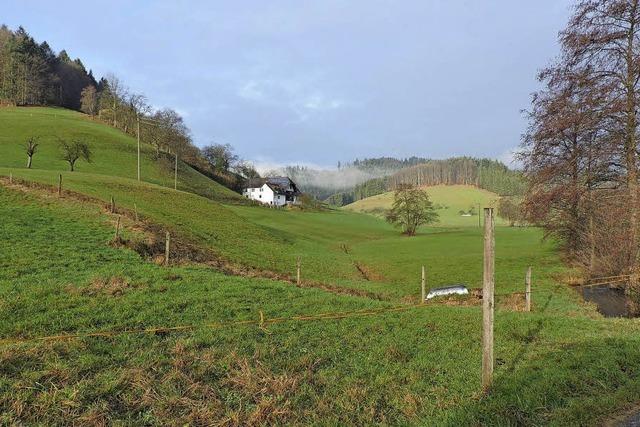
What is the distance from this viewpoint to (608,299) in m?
20.7

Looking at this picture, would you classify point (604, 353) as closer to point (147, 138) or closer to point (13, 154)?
point (13, 154)

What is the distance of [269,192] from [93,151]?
6206 centimetres

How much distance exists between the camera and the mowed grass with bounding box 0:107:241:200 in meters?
64.2

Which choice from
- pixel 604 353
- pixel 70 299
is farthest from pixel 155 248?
pixel 604 353

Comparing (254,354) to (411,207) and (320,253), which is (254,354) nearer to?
(320,253)

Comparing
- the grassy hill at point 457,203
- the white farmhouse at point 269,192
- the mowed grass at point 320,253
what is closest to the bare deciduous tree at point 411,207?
the mowed grass at point 320,253

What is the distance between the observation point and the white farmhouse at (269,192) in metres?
131

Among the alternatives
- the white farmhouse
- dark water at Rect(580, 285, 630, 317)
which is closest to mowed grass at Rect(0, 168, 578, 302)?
dark water at Rect(580, 285, 630, 317)

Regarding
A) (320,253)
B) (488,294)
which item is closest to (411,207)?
(320,253)

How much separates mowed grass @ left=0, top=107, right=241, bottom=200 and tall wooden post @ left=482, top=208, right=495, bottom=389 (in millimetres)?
68785

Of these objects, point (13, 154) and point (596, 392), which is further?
point (13, 154)

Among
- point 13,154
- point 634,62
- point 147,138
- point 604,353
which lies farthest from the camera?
point 147,138

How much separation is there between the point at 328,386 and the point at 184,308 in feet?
20.0

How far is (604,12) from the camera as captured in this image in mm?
16219
